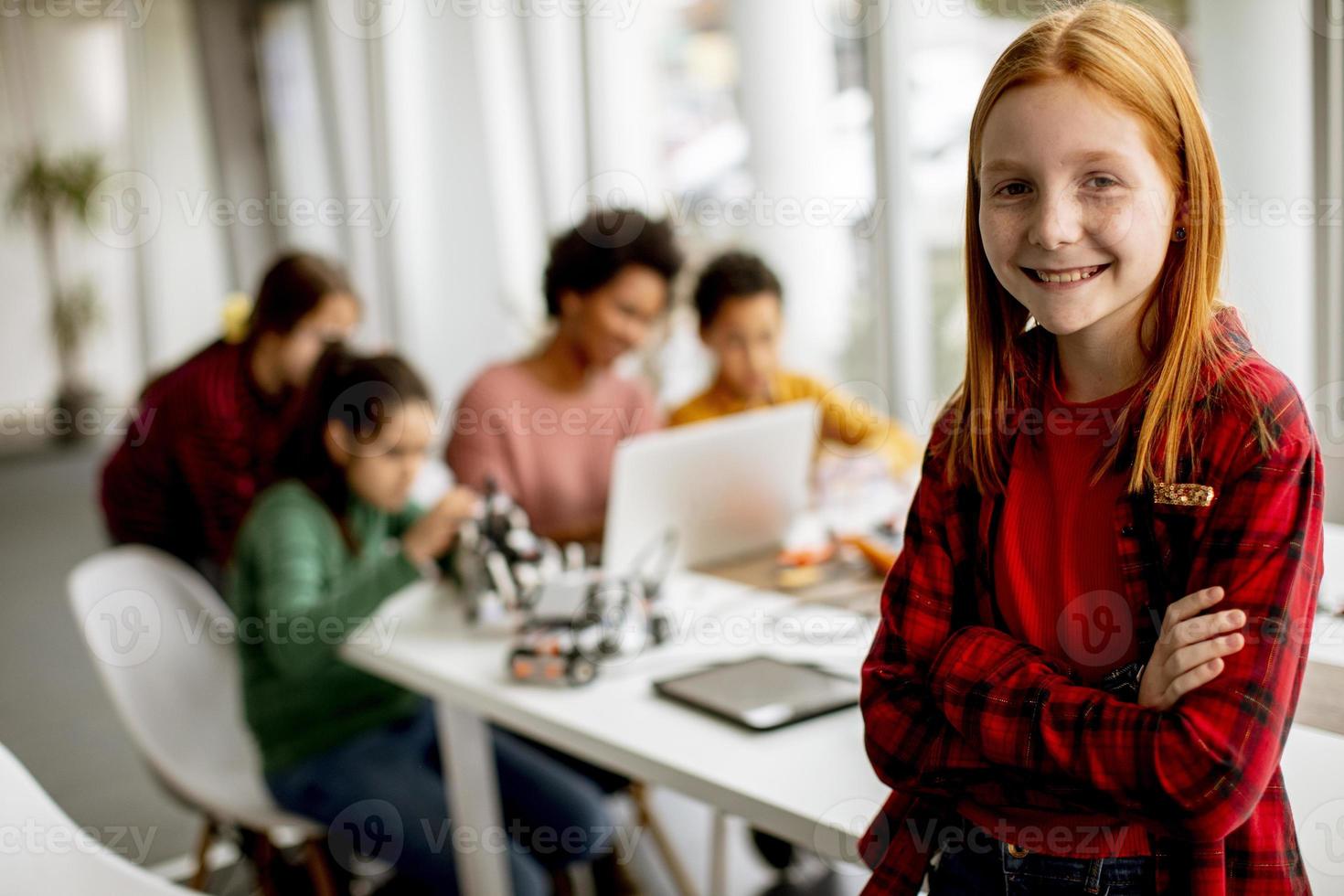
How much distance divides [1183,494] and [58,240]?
31.0 feet

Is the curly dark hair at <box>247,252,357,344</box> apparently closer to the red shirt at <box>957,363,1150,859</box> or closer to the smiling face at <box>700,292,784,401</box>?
the smiling face at <box>700,292,784,401</box>

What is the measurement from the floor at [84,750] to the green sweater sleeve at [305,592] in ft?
3.09

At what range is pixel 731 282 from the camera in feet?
8.74

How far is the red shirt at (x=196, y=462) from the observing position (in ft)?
9.20

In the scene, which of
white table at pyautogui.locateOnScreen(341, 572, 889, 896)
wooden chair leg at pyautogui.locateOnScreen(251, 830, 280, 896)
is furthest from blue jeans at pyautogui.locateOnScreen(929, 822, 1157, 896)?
wooden chair leg at pyautogui.locateOnScreen(251, 830, 280, 896)

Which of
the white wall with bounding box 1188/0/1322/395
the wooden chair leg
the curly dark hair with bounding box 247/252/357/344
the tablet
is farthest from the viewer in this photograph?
the curly dark hair with bounding box 247/252/357/344

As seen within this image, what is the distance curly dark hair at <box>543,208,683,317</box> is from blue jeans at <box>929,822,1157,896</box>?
1638mm

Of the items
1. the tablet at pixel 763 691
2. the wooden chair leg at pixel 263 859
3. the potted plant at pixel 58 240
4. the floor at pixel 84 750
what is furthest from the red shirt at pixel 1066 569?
the potted plant at pixel 58 240

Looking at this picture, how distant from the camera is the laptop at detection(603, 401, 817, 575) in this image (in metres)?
1.96

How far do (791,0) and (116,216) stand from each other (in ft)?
22.8

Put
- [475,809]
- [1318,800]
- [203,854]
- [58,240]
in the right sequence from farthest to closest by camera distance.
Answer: [58,240] → [203,854] → [475,809] → [1318,800]

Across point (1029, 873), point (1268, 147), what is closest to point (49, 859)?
point (1029, 873)

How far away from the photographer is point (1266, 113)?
2230 millimetres

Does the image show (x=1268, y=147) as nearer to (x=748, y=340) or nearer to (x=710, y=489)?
(x=748, y=340)
